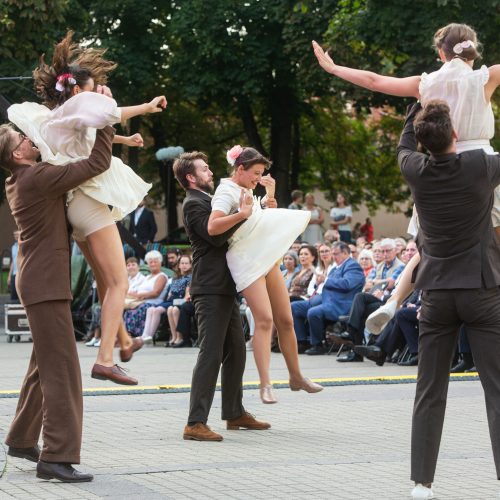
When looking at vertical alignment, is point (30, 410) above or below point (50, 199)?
below

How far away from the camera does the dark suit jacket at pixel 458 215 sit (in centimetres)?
654

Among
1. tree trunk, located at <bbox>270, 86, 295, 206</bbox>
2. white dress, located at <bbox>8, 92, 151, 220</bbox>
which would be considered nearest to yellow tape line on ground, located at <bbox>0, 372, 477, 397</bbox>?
white dress, located at <bbox>8, 92, 151, 220</bbox>

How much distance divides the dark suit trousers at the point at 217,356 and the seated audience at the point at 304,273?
907 cm

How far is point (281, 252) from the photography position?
378 inches

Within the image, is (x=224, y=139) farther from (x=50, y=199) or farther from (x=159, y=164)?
(x=50, y=199)

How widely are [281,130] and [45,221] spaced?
32.6 m

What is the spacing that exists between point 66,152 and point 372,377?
6.93 meters

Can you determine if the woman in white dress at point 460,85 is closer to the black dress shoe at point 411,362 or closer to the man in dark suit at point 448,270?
the man in dark suit at point 448,270

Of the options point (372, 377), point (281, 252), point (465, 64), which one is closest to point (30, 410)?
point (281, 252)

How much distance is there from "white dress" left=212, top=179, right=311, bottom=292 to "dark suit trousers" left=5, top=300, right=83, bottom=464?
2184mm

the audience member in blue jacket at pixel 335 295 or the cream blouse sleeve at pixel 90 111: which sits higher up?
the cream blouse sleeve at pixel 90 111

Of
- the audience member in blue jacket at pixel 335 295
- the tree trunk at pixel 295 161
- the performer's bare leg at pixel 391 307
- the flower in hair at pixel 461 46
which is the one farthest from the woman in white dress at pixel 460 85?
the tree trunk at pixel 295 161

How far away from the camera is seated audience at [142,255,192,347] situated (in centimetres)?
2053

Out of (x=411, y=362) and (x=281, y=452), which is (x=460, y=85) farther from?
(x=411, y=362)
